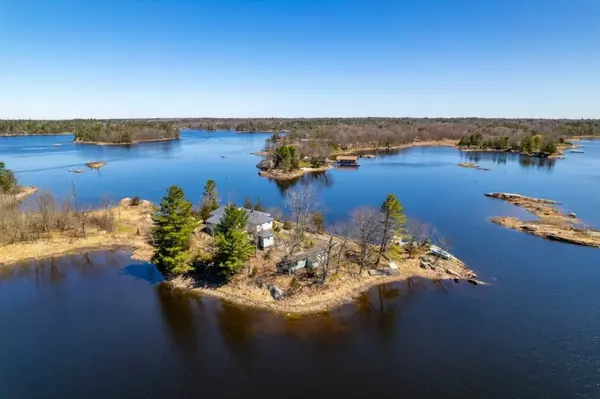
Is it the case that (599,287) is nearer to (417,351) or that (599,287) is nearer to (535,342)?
(535,342)

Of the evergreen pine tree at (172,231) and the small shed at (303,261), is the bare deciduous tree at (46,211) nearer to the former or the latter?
the evergreen pine tree at (172,231)

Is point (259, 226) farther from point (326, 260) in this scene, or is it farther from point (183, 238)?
point (326, 260)

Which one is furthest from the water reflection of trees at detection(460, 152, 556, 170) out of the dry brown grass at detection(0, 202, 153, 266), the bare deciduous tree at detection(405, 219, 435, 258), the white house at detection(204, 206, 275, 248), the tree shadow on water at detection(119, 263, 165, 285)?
the tree shadow on water at detection(119, 263, 165, 285)

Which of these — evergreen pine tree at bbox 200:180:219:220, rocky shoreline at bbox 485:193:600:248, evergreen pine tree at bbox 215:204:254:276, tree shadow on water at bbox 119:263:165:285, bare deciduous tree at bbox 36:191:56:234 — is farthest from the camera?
evergreen pine tree at bbox 200:180:219:220

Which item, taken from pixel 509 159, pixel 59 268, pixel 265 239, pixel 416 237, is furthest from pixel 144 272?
pixel 509 159

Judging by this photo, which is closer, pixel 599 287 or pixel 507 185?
pixel 599 287

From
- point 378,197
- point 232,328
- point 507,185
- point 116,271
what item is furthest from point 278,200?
point 507,185

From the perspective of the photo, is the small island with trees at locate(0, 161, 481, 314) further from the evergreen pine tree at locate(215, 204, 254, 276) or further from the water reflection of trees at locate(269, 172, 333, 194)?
the water reflection of trees at locate(269, 172, 333, 194)
